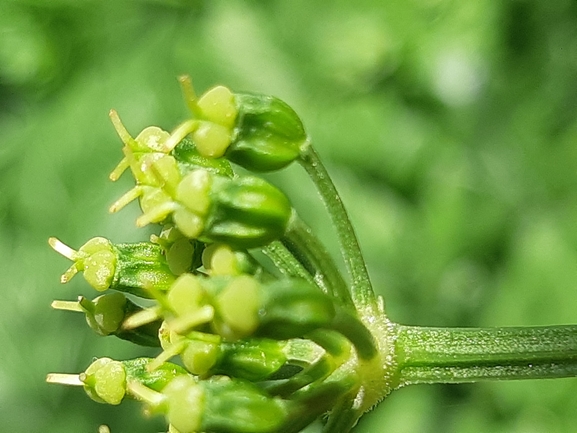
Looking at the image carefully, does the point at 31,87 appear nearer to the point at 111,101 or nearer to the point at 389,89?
the point at 111,101

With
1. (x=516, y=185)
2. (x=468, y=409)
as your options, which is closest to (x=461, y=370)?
(x=468, y=409)

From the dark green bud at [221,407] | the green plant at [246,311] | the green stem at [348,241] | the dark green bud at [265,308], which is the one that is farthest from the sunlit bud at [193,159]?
the dark green bud at [221,407]

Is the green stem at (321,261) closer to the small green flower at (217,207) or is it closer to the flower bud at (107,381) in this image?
the small green flower at (217,207)

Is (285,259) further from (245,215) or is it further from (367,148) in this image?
(367,148)

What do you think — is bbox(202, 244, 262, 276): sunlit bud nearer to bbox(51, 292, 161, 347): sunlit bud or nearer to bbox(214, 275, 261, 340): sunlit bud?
bbox(214, 275, 261, 340): sunlit bud

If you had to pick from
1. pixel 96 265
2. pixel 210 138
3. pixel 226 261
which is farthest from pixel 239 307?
pixel 96 265
